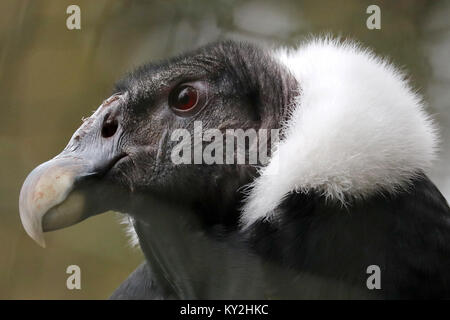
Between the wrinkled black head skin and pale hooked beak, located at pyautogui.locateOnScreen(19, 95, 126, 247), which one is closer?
pale hooked beak, located at pyautogui.locateOnScreen(19, 95, 126, 247)

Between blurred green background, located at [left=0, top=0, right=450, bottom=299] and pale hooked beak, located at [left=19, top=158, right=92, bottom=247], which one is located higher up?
blurred green background, located at [left=0, top=0, right=450, bottom=299]

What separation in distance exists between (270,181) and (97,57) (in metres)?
0.49

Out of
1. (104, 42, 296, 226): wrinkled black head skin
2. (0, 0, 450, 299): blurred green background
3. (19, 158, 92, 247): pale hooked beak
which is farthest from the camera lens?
(0, 0, 450, 299): blurred green background

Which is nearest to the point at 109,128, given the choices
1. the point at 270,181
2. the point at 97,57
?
the point at 97,57

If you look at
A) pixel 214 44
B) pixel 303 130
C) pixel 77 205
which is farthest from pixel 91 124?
pixel 303 130

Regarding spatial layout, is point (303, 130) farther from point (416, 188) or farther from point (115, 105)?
point (115, 105)

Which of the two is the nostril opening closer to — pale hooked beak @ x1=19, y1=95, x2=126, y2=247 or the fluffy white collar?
pale hooked beak @ x1=19, y1=95, x2=126, y2=247

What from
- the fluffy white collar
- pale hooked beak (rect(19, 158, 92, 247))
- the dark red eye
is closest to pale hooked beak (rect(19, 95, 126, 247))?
pale hooked beak (rect(19, 158, 92, 247))

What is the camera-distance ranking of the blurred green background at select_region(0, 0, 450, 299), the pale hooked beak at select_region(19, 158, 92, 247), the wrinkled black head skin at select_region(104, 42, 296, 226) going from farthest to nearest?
the blurred green background at select_region(0, 0, 450, 299)
the wrinkled black head skin at select_region(104, 42, 296, 226)
the pale hooked beak at select_region(19, 158, 92, 247)

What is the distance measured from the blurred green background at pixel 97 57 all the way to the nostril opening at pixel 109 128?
0.46ft

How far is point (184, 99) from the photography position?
1.43 metres

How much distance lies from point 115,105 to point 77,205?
237 millimetres

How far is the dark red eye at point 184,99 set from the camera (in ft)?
4.68

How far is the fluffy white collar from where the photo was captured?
1290mm
